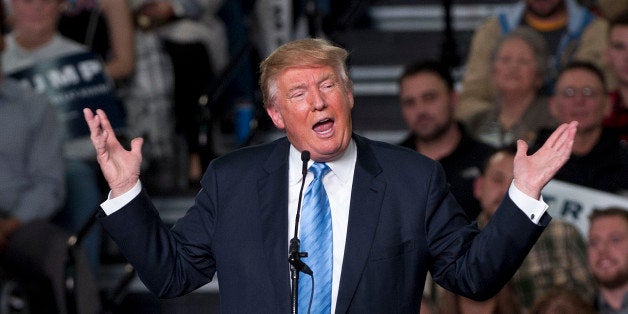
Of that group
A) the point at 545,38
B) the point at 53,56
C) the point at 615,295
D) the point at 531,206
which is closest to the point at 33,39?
the point at 53,56

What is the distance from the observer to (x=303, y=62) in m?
3.38

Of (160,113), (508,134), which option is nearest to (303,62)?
(508,134)

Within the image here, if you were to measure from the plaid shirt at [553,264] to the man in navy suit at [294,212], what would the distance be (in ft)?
8.12

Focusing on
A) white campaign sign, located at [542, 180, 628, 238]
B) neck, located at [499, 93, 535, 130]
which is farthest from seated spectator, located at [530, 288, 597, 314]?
neck, located at [499, 93, 535, 130]

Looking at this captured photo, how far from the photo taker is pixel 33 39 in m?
7.06

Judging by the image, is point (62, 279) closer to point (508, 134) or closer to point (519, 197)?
point (508, 134)

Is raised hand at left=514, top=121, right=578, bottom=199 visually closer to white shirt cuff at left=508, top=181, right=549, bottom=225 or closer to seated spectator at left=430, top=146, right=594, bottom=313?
white shirt cuff at left=508, top=181, right=549, bottom=225

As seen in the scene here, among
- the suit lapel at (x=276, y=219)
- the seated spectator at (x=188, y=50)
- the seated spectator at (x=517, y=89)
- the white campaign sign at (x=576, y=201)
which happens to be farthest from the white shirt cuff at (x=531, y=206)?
the seated spectator at (x=188, y=50)

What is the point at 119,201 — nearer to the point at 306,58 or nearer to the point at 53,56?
the point at 306,58

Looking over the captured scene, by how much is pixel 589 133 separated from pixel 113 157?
3364 millimetres

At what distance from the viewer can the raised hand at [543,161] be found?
317cm

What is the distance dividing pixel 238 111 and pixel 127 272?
1.42 meters

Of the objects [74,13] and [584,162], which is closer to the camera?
[584,162]

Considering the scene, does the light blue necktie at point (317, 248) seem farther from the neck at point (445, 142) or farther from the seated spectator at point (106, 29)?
the seated spectator at point (106, 29)
